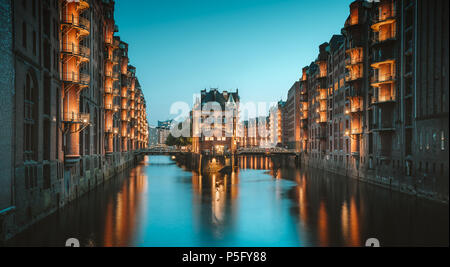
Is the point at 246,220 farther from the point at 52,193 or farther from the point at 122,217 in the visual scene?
the point at 52,193

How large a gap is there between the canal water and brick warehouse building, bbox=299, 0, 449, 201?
3.45 metres

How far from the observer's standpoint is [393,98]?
46281mm

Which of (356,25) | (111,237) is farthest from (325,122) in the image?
(111,237)

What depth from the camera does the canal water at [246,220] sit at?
1039 inches

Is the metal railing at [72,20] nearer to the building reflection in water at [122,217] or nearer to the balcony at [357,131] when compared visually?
the building reflection in water at [122,217]

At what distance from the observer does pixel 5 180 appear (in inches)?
869

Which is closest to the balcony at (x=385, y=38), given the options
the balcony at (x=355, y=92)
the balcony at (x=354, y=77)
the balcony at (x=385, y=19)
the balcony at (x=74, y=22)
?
the balcony at (x=385, y=19)

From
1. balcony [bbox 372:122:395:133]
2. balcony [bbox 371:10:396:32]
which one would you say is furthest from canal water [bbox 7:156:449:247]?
balcony [bbox 371:10:396:32]

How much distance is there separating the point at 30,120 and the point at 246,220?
2106 centimetres

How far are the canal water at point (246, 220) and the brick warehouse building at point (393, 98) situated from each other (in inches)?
136

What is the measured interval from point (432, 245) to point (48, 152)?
31339 mm

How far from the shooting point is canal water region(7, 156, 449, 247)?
26.4 m

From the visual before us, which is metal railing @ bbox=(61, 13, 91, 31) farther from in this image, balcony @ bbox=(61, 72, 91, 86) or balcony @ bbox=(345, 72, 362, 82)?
balcony @ bbox=(345, 72, 362, 82)
